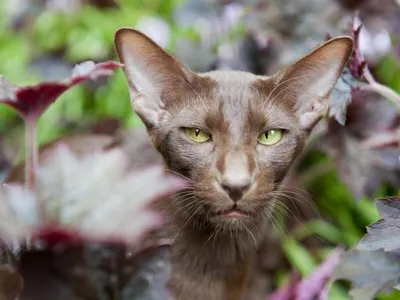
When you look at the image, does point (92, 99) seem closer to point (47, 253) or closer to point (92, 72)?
point (92, 72)

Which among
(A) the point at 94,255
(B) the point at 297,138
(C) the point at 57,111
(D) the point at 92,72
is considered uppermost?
(D) the point at 92,72

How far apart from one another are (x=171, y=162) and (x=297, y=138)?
28cm

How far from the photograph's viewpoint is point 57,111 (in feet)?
8.32

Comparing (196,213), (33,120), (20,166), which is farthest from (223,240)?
(33,120)

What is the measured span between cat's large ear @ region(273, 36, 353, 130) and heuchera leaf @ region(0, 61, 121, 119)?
0.56 metres

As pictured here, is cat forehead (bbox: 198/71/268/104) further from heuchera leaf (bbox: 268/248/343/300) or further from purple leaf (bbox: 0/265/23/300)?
purple leaf (bbox: 0/265/23/300)

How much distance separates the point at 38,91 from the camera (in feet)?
2.52

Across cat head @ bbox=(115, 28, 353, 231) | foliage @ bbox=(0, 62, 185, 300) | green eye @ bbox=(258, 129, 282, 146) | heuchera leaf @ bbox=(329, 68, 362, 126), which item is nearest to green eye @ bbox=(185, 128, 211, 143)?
cat head @ bbox=(115, 28, 353, 231)

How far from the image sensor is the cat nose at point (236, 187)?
1064mm

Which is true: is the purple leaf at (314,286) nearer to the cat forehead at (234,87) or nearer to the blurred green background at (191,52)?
the blurred green background at (191,52)

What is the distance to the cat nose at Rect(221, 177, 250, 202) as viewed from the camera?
1.06 metres

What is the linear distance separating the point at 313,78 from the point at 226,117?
239 mm

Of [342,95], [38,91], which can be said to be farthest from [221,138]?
[38,91]

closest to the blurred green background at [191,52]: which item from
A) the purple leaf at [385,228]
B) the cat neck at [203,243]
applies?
the cat neck at [203,243]
